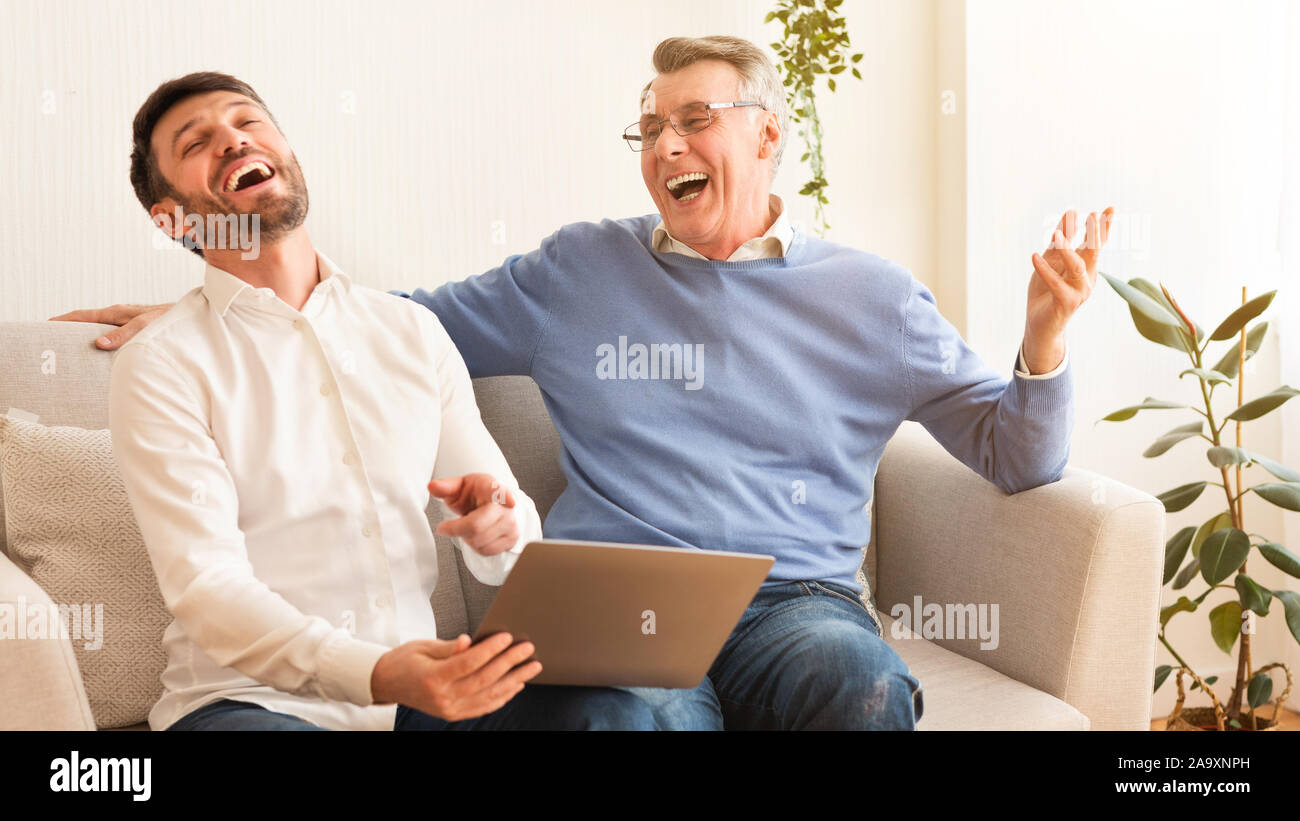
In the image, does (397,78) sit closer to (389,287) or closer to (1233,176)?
(389,287)

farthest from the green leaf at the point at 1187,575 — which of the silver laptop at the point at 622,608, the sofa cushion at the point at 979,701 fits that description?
the silver laptop at the point at 622,608

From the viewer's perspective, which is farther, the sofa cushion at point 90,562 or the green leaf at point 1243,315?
the green leaf at point 1243,315

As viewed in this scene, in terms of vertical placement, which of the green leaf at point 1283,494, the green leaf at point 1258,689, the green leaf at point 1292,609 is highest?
the green leaf at point 1283,494

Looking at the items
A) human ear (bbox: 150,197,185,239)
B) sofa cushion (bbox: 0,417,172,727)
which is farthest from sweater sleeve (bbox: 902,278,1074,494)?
sofa cushion (bbox: 0,417,172,727)

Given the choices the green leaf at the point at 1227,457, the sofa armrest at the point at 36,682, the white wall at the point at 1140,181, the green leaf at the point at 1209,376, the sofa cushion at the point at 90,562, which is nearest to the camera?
the sofa armrest at the point at 36,682

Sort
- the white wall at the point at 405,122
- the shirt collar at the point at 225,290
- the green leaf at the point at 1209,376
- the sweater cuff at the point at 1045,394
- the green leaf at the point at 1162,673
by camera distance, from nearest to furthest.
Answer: the shirt collar at the point at 225,290 → the sweater cuff at the point at 1045,394 → the white wall at the point at 405,122 → the green leaf at the point at 1209,376 → the green leaf at the point at 1162,673

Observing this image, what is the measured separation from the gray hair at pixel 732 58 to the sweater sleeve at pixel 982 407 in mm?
402

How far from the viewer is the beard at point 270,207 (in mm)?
1329

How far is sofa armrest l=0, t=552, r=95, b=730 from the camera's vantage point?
3.80 feet

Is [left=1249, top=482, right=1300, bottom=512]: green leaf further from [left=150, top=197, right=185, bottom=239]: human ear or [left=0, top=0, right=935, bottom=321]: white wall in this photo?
[left=150, top=197, right=185, bottom=239]: human ear

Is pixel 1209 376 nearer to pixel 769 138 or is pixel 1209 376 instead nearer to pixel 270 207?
pixel 769 138

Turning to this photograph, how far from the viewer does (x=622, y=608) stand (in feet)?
3.74

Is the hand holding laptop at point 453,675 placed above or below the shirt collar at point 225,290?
below

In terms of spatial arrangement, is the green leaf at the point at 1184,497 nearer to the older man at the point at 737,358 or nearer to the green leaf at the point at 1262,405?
the green leaf at the point at 1262,405
